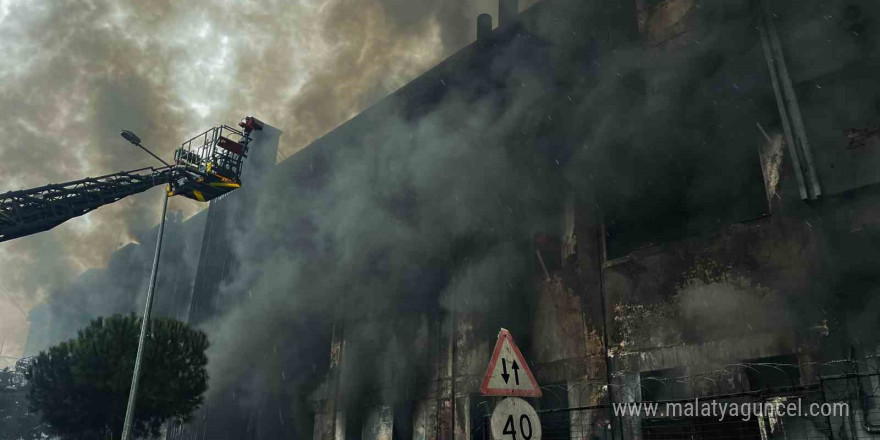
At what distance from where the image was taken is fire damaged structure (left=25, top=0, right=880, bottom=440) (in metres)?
8.04

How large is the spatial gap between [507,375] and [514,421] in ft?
0.98

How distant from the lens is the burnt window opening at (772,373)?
809cm

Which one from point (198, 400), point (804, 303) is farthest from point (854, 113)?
point (198, 400)

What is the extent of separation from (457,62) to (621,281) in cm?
693

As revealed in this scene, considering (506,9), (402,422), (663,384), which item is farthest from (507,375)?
(506,9)

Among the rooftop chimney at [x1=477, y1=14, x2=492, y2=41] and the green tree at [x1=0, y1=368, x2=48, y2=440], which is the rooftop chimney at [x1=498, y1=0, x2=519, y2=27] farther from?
the green tree at [x1=0, y1=368, x2=48, y2=440]

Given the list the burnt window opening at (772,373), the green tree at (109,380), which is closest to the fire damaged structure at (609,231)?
the burnt window opening at (772,373)

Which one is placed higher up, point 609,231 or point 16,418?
point 609,231

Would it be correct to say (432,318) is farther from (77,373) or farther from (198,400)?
(77,373)

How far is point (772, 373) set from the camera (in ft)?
27.4

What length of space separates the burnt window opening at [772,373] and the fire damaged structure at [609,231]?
0.11 feet

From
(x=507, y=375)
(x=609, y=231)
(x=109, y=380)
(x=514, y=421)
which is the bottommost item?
(x=514, y=421)

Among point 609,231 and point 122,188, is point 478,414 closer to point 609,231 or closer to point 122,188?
point 609,231

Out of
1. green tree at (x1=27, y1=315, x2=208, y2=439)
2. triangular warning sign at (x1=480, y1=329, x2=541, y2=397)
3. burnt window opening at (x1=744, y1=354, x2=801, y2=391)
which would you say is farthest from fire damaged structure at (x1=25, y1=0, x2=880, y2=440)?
triangular warning sign at (x1=480, y1=329, x2=541, y2=397)
